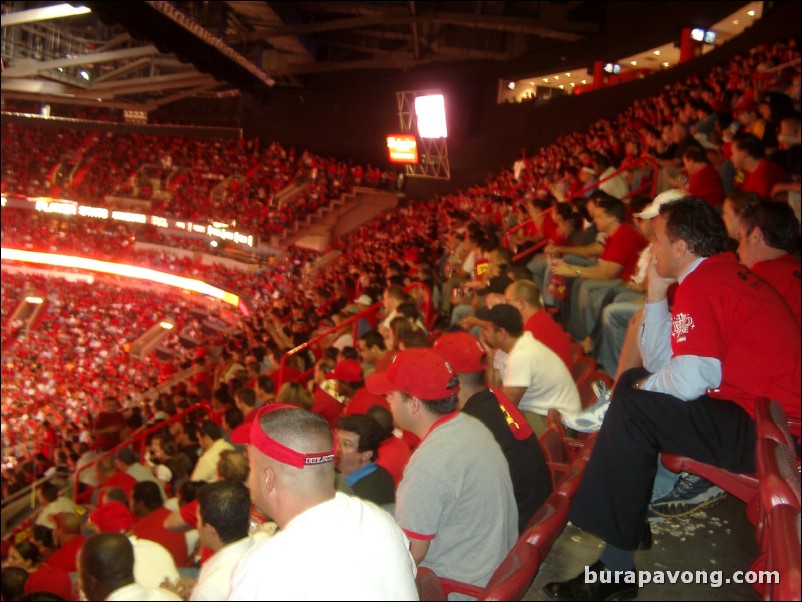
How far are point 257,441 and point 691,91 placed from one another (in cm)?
1224

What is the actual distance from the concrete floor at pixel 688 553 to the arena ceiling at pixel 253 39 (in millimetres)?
13007

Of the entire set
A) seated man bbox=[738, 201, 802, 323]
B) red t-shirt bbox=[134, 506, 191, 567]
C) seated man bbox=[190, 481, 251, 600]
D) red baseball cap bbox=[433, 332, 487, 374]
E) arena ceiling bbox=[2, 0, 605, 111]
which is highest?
arena ceiling bbox=[2, 0, 605, 111]

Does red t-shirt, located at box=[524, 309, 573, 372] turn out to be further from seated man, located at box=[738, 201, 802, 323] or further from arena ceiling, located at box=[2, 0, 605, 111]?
arena ceiling, located at box=[2, 0, 605, 111]

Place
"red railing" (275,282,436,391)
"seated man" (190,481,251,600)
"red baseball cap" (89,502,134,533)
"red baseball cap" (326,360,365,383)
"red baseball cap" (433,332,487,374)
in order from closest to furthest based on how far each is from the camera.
→ "red baseball cap" (433,332,487,374), "seated man" (190,481,251,600), "red baseball cap" (89,502,134,533), "red baseball cap" (326,360,365,383), "red railing" (275,282,436,391)

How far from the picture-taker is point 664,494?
3.07 meters

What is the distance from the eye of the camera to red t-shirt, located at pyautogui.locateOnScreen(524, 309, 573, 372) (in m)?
4.61

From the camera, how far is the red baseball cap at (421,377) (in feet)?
9.39

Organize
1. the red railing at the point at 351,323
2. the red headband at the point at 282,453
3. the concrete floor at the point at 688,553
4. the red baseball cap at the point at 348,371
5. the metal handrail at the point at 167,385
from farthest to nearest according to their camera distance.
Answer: the metal handrail at the point at 167,385, the red railing at the point at 351,323, the red baseball cap at the point at 348,371, the concrete floor at the point at 688,553, the red headband at the point at 282,453

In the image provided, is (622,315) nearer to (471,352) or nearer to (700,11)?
(471,352)

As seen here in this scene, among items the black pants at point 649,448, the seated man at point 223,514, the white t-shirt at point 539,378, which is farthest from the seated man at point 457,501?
the white t-shirt at point 539,378

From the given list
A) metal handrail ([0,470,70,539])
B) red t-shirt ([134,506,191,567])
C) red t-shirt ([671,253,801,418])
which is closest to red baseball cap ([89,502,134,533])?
red t-shirt ([134,506,191,567])

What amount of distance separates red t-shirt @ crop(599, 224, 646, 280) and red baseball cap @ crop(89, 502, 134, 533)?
4181 mm

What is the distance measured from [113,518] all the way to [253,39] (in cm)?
1809

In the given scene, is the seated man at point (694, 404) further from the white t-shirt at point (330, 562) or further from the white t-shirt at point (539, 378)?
the white t-shirt at point (539, 378)
